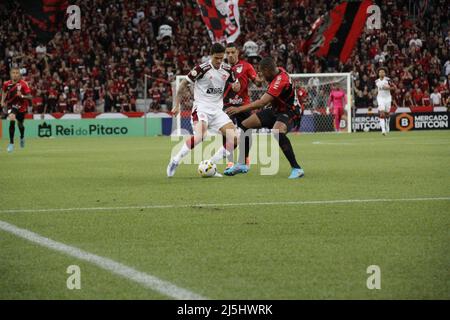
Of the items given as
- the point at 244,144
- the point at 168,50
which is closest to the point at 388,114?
the point at 168,50

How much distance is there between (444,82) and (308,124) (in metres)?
7.00

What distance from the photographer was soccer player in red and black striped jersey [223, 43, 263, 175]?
14383mm

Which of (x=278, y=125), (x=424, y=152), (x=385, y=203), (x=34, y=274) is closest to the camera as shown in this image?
(x=34, y=274)

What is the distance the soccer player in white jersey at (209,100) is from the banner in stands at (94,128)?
20600mm

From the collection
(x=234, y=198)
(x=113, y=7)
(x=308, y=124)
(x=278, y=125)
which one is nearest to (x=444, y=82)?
(x=308, y=124)

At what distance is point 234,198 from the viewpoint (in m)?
9.88

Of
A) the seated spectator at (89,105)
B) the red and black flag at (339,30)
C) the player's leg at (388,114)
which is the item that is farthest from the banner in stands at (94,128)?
the player's leg at (388,114)

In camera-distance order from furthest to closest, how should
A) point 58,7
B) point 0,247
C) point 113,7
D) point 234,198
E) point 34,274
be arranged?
point 113,7 < point 58,7 < point 234,198 < point 0,247 < point 34,274

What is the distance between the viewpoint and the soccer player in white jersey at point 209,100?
43.0ft

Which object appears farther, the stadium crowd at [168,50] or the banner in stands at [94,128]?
the stadium crowd at [168,50]

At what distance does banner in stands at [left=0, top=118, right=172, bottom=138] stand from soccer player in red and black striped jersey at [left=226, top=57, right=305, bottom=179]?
20.9 meters

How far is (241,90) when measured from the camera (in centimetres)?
1530

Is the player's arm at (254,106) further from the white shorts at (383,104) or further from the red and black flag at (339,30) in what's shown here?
the red and black flag at (339,30)
